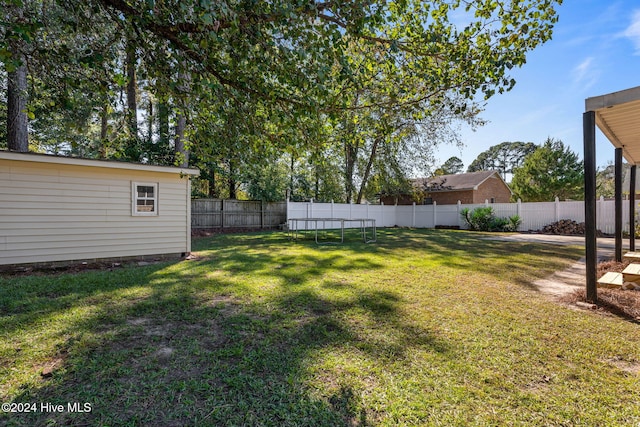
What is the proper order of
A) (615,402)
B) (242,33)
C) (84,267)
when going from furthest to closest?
(84,267)
(242,33)
(615,402)

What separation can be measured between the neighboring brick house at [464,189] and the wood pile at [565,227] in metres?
7.79

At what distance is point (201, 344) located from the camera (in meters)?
2.58

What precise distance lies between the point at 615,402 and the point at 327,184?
65.6 feet

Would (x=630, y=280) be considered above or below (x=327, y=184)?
below

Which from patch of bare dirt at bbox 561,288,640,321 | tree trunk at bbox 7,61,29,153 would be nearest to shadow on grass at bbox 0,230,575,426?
patch of bare dirt at bbox 561,288,640,321

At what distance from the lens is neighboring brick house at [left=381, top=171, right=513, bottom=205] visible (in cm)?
2234

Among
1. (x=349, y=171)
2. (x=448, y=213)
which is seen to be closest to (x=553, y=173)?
(x=448, y=213)

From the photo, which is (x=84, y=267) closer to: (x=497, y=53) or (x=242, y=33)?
(x=242, y=33)

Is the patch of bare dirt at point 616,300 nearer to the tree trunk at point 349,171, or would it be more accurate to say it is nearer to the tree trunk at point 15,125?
the tree trunk at point 15,125

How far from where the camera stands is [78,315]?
10.5 feet

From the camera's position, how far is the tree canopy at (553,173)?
21297 millimetres

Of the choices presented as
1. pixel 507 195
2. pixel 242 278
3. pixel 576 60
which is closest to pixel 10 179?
pixel 242 278

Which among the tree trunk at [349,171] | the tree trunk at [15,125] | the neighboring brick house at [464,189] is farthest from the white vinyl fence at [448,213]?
the tree trunk at [15,125]

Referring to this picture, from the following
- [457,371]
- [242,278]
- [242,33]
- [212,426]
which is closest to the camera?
[212,426]
